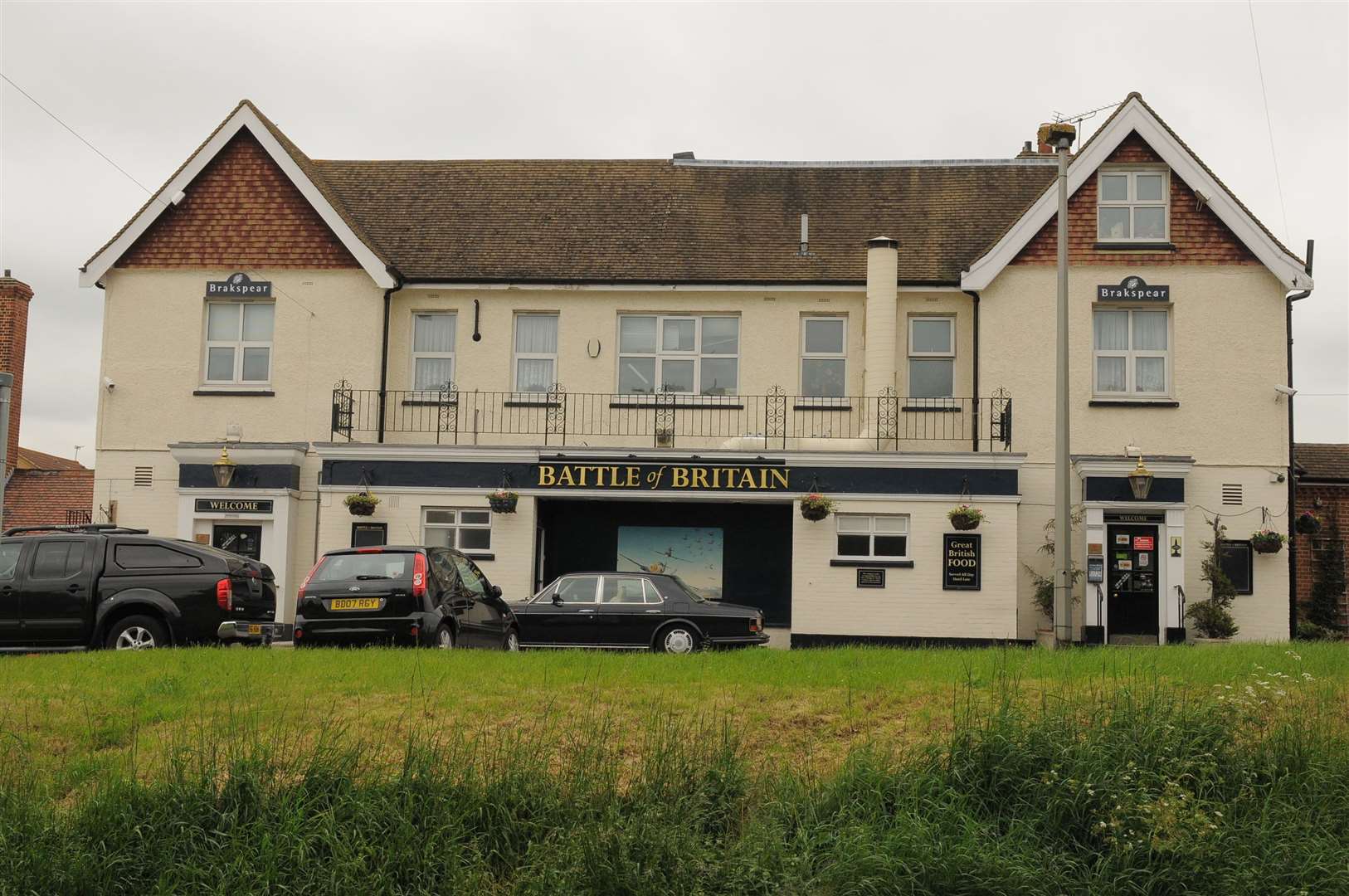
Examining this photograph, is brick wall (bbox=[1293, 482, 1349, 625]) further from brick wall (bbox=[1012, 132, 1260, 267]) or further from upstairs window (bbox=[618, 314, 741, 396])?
upstairs window (bbox=[618, 314, 741, 396])

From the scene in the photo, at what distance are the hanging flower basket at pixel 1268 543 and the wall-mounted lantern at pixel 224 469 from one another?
1804 cm

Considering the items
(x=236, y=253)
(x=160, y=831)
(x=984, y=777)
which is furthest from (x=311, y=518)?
(x=984, y=777)

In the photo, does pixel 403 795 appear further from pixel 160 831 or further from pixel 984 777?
pixel 984 777

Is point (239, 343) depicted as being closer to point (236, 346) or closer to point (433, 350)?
point (236, 346)

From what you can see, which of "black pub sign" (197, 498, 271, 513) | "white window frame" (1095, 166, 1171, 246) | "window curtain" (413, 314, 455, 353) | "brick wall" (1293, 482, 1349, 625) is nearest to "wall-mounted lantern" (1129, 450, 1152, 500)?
"white window frame" (1095, 166, 1171, 246)

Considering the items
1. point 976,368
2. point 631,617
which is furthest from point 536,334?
point 631,617

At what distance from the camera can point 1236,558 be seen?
24.6 meters

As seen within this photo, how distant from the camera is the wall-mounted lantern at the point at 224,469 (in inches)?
996

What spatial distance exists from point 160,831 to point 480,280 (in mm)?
18031

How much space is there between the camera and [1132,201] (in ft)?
85.4

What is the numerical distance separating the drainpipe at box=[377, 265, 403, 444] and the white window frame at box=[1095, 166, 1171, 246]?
13.1m

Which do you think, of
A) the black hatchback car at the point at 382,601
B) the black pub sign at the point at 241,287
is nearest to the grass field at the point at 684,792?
the black hatchback car at the point at 382,601

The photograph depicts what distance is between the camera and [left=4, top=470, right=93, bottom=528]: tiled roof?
134 feet

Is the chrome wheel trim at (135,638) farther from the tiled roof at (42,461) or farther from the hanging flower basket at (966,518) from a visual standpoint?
the tiled roof at (42,461)
